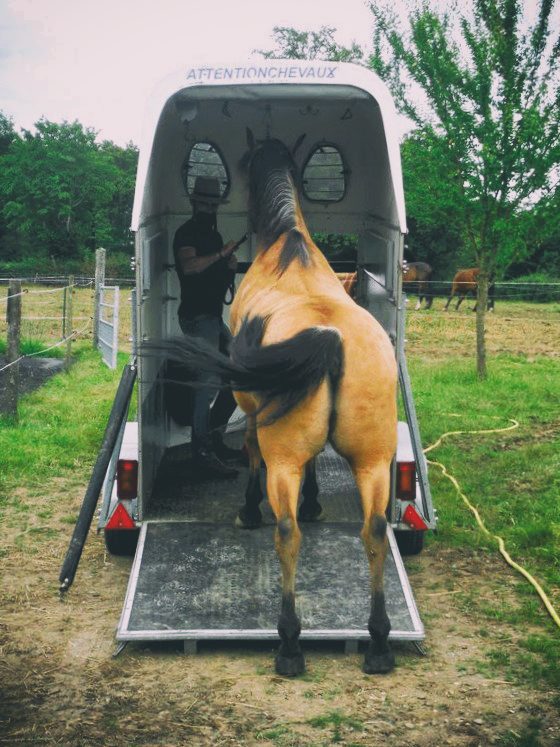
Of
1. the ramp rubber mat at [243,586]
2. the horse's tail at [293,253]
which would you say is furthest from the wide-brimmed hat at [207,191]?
the ramp rubber mat at [243,586]

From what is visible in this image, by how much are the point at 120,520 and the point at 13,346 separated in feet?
13.6

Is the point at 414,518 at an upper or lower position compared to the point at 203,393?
lower

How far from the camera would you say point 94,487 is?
4.45m

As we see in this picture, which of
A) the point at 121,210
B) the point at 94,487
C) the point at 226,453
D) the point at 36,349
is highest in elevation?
the point at 121,210

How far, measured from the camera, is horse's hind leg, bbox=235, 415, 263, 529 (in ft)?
17.4

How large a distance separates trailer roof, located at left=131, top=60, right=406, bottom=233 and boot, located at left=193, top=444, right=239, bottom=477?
1760 mm

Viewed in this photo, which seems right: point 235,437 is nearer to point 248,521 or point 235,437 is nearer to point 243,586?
point 248,521

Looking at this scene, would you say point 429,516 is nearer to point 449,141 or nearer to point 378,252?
point 378,252

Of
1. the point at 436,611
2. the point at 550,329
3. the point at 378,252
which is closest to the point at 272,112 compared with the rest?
the point at 378,252

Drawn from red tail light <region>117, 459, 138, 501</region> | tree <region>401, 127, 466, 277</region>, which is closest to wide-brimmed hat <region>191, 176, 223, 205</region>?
red tail light <region>117, 459, 138, 501</region>

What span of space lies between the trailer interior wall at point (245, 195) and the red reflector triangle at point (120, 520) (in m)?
0.31

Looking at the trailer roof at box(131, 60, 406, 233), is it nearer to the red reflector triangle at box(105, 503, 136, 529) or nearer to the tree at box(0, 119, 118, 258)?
the red reflector triangle at box(105, 503, 136, 529)

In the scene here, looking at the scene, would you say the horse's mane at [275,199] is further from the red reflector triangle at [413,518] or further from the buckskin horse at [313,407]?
the red reflector triangle at [413,518]

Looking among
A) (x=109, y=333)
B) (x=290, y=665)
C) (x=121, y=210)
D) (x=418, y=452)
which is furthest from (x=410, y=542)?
(x=121, y=210)
